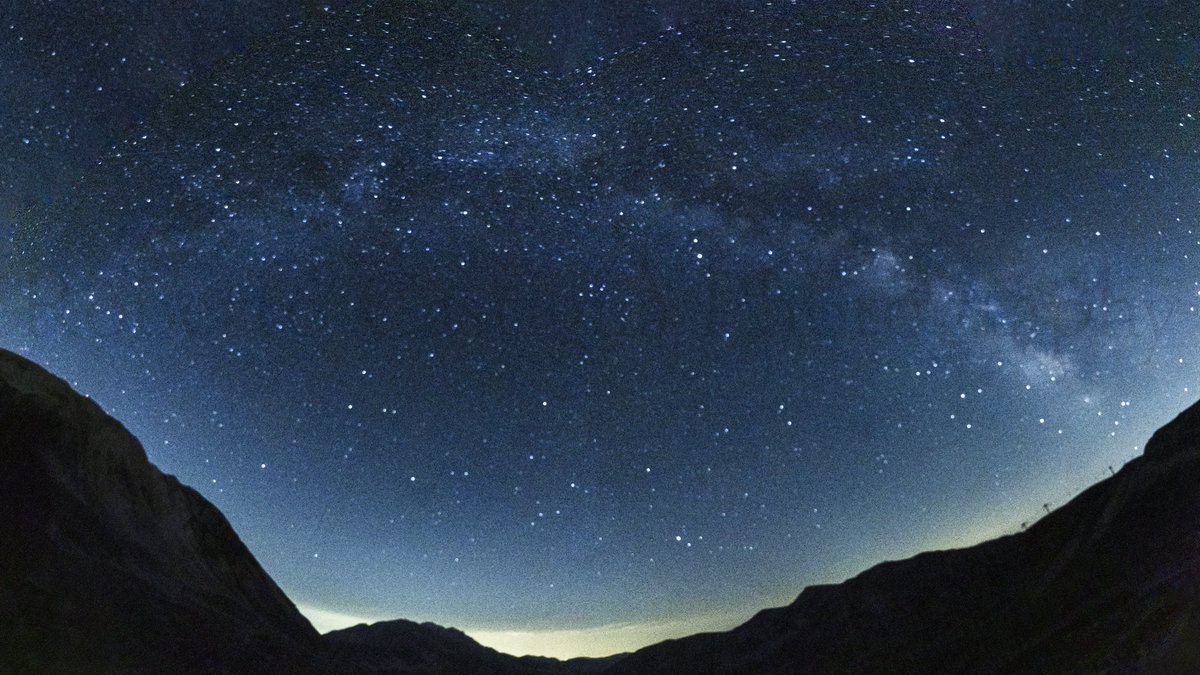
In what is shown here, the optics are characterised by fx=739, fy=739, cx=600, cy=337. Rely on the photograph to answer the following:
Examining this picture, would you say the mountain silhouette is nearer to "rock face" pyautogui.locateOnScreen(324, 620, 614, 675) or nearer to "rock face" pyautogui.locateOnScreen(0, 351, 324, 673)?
"rock face" pyautogui.locateOnScreen(0, 351, 324, 673)

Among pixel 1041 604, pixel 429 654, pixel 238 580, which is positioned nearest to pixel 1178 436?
pixel 1041 604

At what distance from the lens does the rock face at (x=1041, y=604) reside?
1817 centimetres

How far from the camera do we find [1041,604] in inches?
1148

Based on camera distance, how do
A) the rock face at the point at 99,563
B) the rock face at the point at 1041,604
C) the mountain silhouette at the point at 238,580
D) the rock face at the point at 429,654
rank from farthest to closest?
the rock face at the point at 429,654, the rock face at the point at 99,563, the mountain silhouette at the point at 238,580, the rock face at the point at 1041,604

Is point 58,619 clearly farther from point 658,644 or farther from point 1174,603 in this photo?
point 658,644

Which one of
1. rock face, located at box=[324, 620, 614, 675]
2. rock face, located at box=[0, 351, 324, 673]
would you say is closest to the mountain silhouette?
rock face, located at box=[0, 351, 324, 673]

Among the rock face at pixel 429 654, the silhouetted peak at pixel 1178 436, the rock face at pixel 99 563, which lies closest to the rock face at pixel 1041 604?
the silhouetted peak at pixel 1178 436

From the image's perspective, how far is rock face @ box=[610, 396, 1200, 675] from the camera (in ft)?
59.6

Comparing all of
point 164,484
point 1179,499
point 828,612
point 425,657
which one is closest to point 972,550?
point 828,612

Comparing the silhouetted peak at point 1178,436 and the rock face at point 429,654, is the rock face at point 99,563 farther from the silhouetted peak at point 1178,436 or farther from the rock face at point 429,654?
the silhouetted peak at point 1178,436

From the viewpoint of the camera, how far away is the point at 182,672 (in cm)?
2328

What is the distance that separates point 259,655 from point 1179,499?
3452 cm

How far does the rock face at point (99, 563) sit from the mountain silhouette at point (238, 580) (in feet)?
0.21

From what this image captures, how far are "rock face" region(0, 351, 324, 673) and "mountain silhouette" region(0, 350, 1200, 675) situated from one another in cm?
7
